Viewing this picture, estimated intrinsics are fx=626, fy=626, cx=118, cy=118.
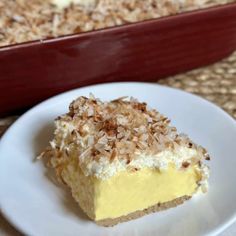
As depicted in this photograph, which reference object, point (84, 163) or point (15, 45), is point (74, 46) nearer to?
point (15, 45)

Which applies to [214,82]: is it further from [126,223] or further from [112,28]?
[126,223]

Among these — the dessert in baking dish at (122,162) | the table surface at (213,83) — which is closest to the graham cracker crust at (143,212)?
the dessert in baking dish at (122,162)

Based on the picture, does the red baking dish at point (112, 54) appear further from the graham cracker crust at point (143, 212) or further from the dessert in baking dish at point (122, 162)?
the graham cracker crust at point (143, 212)

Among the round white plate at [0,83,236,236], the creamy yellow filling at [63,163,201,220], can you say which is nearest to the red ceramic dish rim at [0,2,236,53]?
the round white plate at [0,83,236,236]

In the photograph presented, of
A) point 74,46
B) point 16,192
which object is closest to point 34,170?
point 16,192

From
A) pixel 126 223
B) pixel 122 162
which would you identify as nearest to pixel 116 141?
pixel 122 162

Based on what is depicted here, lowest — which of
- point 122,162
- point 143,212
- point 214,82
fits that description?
point 214,82
